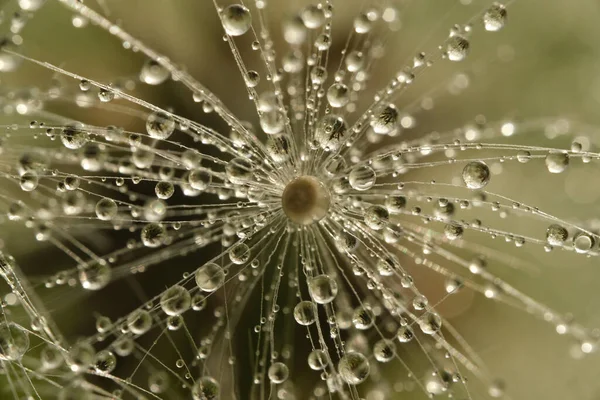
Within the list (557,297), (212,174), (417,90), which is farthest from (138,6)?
(557,297)

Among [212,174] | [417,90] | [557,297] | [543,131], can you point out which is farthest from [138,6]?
[557,297]

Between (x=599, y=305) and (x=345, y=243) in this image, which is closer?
(x=345, y=243)

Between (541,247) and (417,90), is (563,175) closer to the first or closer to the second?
(541,247)

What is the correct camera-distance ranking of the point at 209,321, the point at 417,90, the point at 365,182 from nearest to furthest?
the point at 365,182, the point at 209,321, the point at 417,90

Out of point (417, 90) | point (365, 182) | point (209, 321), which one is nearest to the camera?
point (365, 182)

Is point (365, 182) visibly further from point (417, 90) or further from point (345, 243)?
point (417, 90)

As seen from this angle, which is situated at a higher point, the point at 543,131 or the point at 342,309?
the point at 543,131

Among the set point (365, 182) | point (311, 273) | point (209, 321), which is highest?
point (365, 182)
